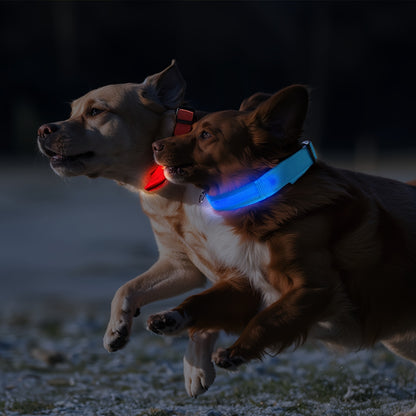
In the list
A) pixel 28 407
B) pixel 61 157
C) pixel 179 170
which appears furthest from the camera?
pixel 28 407

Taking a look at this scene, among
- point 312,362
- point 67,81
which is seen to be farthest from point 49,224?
point 67,81

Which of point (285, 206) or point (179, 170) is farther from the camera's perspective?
point (179, 170)

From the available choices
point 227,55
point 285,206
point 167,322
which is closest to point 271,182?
point 285,206

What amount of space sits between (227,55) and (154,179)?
29.2 metres

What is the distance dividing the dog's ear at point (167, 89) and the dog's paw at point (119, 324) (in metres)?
1.20

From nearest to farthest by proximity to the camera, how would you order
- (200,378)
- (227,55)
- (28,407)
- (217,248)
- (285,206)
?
1. (285,206)
2. (217,248)
3. (200,378)
4. (28,407)
5. (227,55)

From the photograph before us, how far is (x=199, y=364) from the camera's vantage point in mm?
4152

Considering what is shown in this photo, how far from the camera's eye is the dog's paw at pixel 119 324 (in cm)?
421

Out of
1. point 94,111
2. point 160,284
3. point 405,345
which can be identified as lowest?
point 405,345

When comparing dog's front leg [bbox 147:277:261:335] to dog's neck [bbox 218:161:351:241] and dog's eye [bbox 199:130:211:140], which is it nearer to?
dog's neck [bbox 218:161:351:241]

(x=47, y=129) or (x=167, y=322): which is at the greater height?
(x=47, y=129)

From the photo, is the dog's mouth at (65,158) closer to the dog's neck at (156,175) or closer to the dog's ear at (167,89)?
the dog's neck at (156,175)

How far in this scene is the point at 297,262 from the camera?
11.3 feet

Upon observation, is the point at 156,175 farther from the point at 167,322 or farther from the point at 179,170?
the point at 167,322
